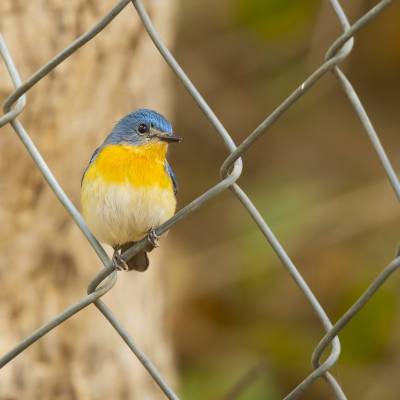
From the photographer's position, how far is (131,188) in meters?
2.82

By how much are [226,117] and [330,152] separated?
0.71 m

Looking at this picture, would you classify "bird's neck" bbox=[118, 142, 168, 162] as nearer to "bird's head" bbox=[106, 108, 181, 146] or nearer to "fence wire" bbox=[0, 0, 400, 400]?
"bird's head" bbox=[106, 108, 181, 146]

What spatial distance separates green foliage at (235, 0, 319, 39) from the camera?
505cm

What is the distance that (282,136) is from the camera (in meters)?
6.28

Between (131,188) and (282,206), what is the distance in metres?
2.18

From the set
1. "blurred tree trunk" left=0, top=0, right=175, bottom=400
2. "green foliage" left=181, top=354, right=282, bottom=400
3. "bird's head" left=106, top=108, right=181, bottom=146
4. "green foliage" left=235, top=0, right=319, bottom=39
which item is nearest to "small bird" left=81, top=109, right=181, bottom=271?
"bird's head" left=106, top=108, right=181, bottom=146

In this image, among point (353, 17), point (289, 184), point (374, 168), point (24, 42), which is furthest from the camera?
point (374, 168)

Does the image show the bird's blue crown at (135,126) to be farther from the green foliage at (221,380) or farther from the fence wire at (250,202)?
the green foliage at (221,380)

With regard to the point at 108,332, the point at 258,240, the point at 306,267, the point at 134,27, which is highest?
the point at 134,27

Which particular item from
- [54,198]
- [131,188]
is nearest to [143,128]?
[131,188]

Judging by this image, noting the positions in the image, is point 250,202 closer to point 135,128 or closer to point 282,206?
point 135,128

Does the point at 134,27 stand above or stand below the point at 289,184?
above

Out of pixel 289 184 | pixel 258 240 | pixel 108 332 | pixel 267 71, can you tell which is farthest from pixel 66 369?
pixel 267 71

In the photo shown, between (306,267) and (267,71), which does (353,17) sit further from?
(306,267)
